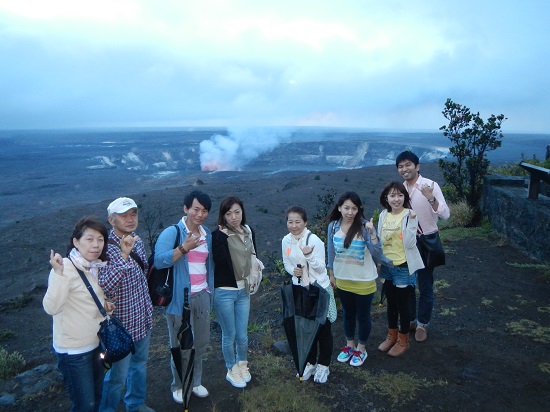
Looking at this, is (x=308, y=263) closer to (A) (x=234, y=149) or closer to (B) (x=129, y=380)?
(B) (x=129, y=380)

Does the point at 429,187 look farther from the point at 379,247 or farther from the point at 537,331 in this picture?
the point at 537,331

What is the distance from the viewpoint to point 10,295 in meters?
12.2

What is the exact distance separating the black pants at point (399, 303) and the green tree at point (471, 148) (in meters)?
6.20

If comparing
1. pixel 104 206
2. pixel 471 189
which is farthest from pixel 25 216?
pixel 471 189

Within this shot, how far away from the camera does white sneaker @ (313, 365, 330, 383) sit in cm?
357

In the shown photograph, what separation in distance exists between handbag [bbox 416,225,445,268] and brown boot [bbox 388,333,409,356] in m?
0.70

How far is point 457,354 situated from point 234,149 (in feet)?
238

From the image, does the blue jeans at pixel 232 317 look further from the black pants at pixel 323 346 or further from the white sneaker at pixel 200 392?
the black pants at pixel 323 346


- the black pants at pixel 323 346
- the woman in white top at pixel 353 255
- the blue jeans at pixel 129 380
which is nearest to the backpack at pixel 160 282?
the blue jeans at pixel 129 380

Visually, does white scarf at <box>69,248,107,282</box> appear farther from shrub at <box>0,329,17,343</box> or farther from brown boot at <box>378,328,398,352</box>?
shrub at <box>0,329,17,343</box>

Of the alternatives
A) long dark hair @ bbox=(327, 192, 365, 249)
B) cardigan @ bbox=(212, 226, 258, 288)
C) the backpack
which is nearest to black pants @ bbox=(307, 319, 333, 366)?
long dark hair @ bbox=(327, 192, 365, 249)

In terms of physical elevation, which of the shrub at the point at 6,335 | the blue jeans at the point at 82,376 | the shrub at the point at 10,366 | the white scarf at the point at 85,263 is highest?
the white scarf at the point at 85,263

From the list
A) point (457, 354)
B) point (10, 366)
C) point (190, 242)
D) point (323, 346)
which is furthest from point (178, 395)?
point (10, 366)

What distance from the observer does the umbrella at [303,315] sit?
339 cm
